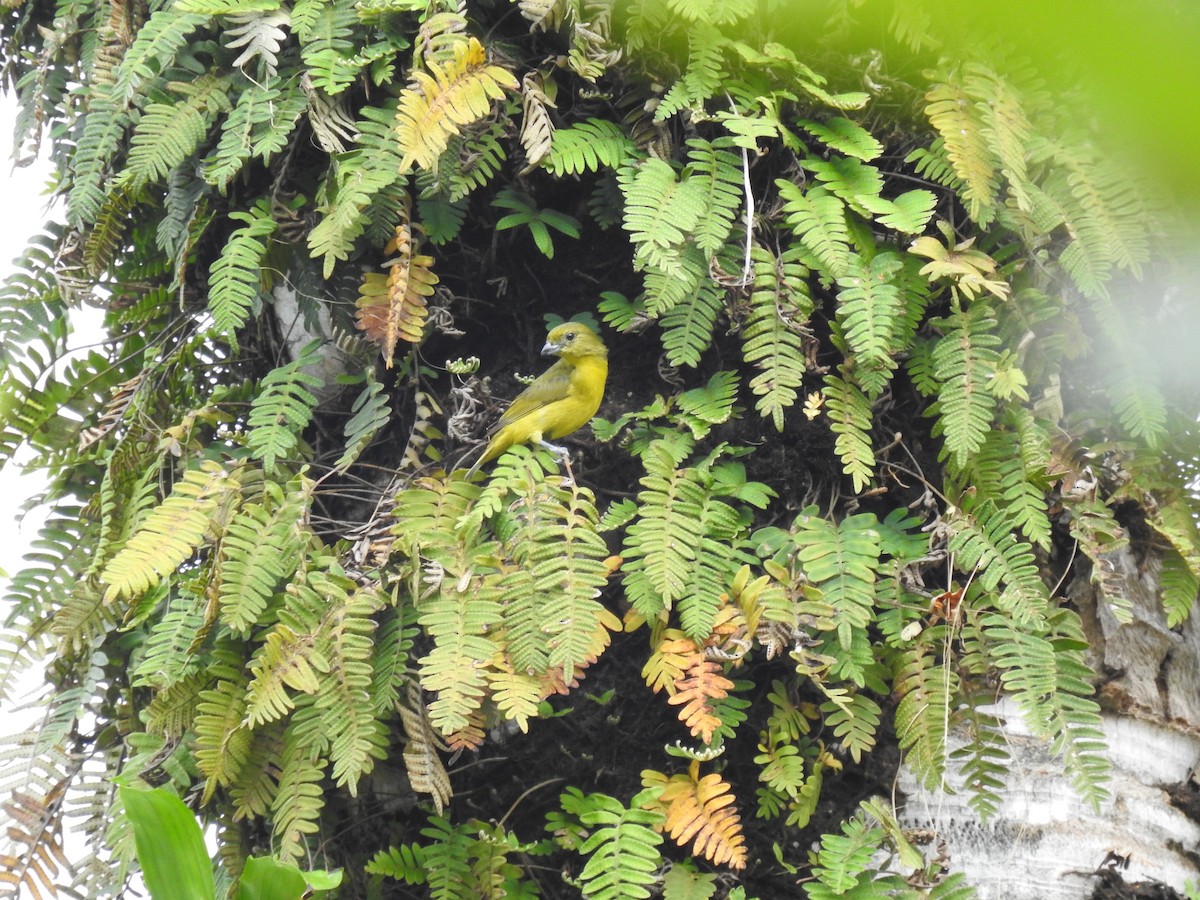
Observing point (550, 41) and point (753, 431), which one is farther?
point (550, 41)

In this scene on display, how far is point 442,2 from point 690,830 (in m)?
2.05

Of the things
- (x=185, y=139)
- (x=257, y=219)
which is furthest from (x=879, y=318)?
(x=185, y=139)

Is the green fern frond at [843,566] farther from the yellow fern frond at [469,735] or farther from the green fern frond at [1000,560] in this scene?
the yellow fern frond at [469,735]

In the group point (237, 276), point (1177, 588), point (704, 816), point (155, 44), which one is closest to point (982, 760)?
point (704, 816)

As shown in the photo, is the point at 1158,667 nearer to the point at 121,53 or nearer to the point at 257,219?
the point at 257,219

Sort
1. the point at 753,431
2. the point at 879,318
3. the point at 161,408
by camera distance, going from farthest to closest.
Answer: the point at 161,408 < the point at 753,431 < the point at 879,318

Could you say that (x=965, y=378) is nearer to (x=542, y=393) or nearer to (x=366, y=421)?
(x=542, y=393)

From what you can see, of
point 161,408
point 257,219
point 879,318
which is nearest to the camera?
point 879,318

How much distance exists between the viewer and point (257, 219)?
118 inches

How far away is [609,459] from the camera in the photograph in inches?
113

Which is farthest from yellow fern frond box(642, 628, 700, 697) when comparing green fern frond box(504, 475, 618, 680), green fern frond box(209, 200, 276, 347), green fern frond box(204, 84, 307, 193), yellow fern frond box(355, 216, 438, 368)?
green fern frond box(204, 84, 307, 193)

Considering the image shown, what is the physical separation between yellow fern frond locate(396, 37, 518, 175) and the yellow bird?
544 millimetres

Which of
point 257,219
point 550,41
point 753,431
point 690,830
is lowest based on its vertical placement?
point 690,830

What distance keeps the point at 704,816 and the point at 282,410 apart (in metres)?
1.42
